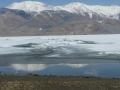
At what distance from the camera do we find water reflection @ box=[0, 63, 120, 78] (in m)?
23.9

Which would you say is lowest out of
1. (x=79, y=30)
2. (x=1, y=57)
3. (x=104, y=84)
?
(x=79, y=30)

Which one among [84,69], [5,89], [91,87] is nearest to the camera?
[5,89]

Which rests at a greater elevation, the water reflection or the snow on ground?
the water reflection

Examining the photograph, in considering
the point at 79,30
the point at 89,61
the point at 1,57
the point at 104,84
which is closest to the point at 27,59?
the point at 1,57

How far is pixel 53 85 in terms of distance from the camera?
14.7m

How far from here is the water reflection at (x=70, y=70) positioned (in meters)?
23.9

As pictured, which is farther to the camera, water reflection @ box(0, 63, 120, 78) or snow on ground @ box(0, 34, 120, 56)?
snow on ground @ box(0, 34, 120, 56)

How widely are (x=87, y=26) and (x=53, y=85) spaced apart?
15295 centimetres

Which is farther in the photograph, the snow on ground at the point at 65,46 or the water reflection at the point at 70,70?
the snow on ground at the point at 65,46

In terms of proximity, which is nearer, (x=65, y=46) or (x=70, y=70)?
(x=70, y=70)

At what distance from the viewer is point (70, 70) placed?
2633 cm

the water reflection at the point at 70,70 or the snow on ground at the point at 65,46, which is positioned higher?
the water reflection at the point at 70,70

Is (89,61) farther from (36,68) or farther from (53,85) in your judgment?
(53,85)

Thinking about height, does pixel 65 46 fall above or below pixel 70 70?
below
